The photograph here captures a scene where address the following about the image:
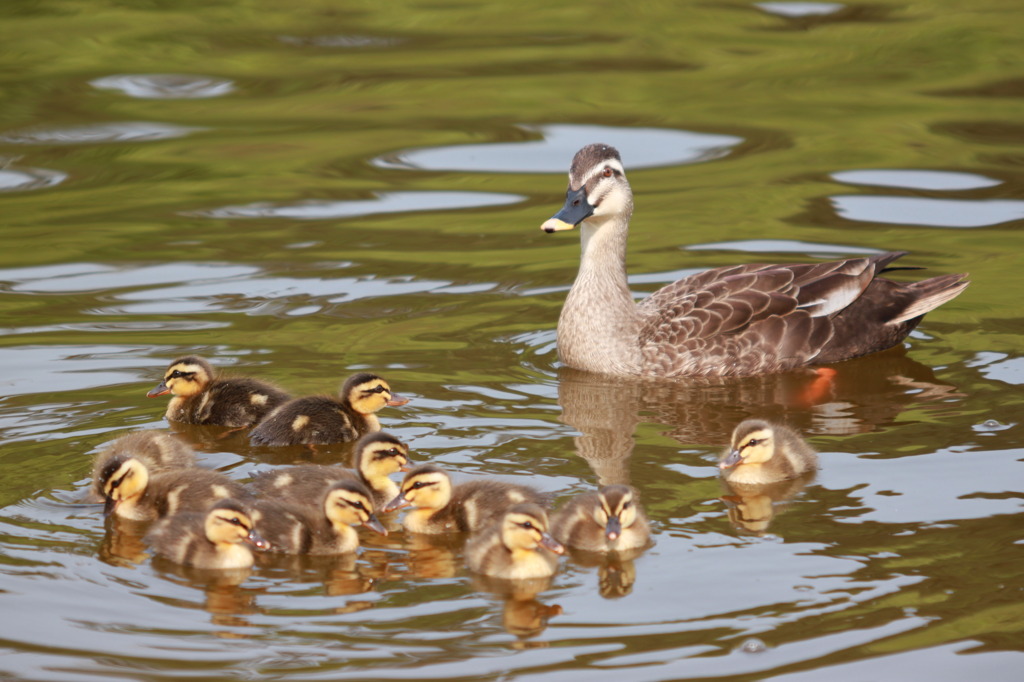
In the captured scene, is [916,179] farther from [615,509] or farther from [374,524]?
[374,524]

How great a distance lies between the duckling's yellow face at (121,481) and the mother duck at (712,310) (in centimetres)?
323

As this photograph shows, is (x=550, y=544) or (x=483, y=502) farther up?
(x=483, y=502)

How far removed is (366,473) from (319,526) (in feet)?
2.13

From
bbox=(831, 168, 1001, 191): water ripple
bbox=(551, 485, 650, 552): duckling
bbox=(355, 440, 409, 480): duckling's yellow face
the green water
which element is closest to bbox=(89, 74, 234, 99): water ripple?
the green water

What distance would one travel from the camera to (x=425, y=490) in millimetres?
7305

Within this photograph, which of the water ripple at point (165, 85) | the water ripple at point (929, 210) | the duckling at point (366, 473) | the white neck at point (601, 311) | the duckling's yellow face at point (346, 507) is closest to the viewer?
the duckling's yellow face at point (346, 507)

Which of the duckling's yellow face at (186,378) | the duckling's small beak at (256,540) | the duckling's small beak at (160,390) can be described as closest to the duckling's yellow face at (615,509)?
the duckling's small beak at (256,540)

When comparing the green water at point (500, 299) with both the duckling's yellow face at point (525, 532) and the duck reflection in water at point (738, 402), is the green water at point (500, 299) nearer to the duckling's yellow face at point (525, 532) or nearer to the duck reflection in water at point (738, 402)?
the duck reflection in water at point (738, 402)

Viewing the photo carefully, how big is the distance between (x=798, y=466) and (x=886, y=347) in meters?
2.78

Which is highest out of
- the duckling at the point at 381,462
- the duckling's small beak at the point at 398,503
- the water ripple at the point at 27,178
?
the water ripple at the point at 27,178

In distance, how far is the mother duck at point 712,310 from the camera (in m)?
9.97

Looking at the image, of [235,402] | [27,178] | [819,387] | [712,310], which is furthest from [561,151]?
A: [235,402]

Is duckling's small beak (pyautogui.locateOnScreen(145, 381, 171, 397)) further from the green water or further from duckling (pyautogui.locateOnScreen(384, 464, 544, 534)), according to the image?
duckling (pyautogui.locateOnScreen(384, 464, 544, 534))

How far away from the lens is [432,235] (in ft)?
42.7
